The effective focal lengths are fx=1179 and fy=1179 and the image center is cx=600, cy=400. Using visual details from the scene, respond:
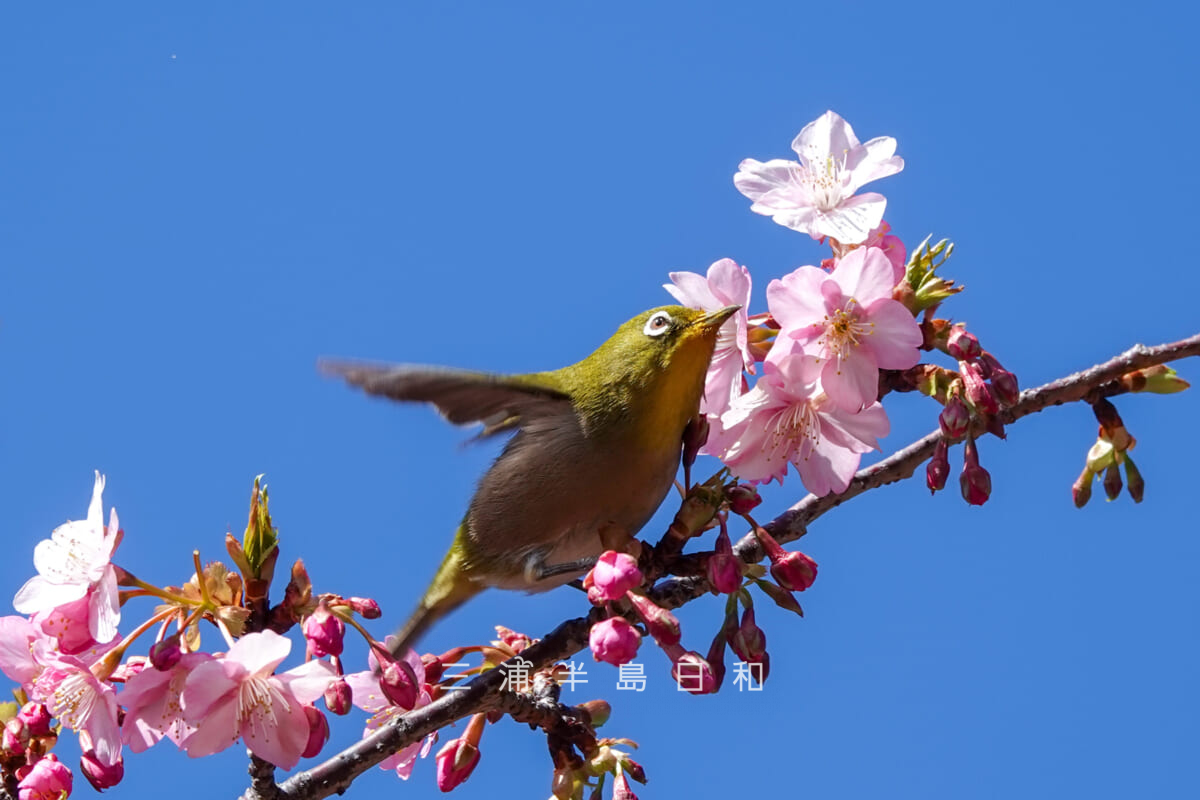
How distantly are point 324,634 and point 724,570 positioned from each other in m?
1.12

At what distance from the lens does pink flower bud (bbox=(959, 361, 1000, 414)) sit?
3.43 m

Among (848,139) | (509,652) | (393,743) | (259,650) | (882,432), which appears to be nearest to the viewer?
(259,650)

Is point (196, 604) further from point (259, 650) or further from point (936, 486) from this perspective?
point (936, 486)

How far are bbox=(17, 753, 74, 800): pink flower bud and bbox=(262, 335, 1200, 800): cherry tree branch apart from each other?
52cm

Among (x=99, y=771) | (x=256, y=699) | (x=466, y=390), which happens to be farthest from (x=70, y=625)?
(x=466, y=390)

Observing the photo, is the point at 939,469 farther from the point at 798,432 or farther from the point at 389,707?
the point at 389,707

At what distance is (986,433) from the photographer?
3629 mm

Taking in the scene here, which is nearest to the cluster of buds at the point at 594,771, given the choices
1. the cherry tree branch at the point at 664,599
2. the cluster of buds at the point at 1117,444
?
the cherry tree branch at the point at 664,599

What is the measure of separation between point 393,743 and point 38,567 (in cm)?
120

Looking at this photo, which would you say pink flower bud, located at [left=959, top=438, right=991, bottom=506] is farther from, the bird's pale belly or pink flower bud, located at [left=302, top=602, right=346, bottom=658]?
pink flower bud, located at [left=302, top=602, right=346, bottom=658]

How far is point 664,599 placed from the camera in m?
3.65

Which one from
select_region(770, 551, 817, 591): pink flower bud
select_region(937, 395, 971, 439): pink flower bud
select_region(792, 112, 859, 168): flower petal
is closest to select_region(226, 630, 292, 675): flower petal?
select_region(770, 551, 817, 591): pink flower bud

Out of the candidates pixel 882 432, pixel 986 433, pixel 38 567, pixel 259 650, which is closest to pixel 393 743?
pixel 259 650

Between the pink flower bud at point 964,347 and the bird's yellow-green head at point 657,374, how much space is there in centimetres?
86
